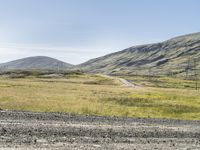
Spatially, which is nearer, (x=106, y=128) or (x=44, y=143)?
(x=44, y=143)

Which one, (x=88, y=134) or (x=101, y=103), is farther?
(x=101, y=103)

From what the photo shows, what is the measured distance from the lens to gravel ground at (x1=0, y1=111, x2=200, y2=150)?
2138cm

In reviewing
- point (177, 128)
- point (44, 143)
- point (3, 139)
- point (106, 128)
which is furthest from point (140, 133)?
point (3, 139)

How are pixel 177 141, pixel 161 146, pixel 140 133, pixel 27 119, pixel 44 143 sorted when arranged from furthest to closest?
1. pixel 27 119
2. pixel 140 133
3. pixel 177 141
4. pixel 161 146
5. pixel 44 143

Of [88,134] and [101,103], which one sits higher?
[88,134]

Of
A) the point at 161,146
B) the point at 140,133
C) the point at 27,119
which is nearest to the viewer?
the point at 161,146

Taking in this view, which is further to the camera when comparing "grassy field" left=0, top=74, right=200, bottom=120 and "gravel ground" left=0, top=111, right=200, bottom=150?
"grassy field" left=0, top=74, right=200, bottom=120

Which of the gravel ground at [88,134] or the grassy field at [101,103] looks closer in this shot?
the gravel ground at [88,134]

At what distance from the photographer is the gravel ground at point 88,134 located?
2138 cm

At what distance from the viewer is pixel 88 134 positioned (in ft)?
80.7

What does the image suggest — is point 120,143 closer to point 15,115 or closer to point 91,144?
point 91,144

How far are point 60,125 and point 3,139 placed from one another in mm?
6131

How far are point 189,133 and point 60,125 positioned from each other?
29.0 ft

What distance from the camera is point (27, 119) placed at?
2941 centimetres
